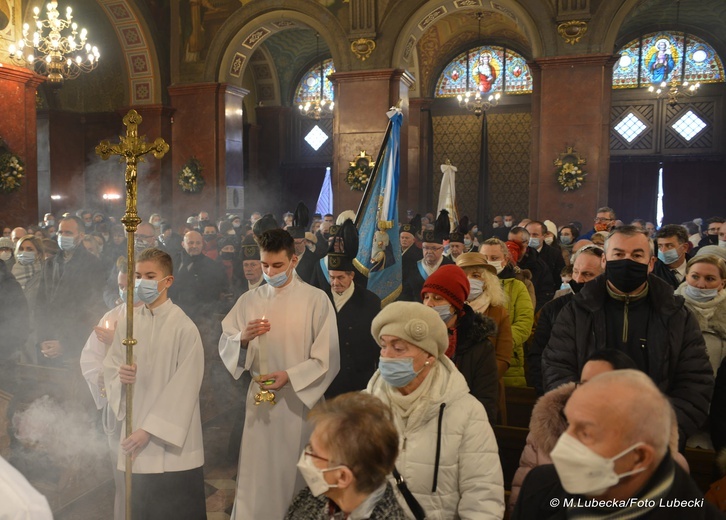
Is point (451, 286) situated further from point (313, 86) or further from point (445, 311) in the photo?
point (313, 86)

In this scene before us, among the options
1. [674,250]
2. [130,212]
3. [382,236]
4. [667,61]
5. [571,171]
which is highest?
[667,61]

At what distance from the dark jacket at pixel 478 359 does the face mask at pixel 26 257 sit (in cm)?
601

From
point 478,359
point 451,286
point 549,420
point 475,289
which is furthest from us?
point 475,289

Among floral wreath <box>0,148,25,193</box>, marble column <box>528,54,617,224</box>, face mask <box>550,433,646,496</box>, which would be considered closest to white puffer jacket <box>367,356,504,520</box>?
face mask <box>550,433,646,496</box>

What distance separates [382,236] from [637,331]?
10.3ft

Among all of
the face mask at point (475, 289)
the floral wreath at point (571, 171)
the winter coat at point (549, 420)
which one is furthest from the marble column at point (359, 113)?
the winter coat at point (549, 420)

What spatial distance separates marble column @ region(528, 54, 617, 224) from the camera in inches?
546

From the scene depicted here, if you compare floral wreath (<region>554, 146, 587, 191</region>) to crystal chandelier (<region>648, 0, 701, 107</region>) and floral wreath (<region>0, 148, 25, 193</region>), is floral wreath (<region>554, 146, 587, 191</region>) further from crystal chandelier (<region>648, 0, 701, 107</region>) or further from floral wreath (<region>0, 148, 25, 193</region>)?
floral wreath (<region>0, 148, 25, 193</region>)

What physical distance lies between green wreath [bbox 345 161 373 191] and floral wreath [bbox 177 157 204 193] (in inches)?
173

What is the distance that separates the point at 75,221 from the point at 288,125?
52.9 feet

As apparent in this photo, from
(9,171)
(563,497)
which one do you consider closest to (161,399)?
(563,497)

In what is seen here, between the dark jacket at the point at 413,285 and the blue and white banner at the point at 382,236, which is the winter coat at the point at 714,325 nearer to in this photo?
the blue and white banner at the point at 382,236

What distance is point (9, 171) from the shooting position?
13.4 m

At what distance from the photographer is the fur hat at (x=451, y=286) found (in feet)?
12.1
